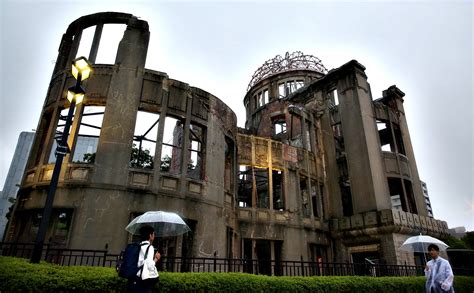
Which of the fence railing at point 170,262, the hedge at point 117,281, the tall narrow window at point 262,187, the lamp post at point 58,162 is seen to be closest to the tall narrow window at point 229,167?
the fence railing at point 170,262

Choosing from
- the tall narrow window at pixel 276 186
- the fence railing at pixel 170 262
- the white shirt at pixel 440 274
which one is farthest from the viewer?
Result: the tall narrow window at pixel 276 186

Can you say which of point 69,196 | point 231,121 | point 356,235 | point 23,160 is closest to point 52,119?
point 69,196

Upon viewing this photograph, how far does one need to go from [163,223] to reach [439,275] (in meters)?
6.99

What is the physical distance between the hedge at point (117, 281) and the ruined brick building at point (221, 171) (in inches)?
173

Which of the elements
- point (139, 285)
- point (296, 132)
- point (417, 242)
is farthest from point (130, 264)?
point (296, 132)

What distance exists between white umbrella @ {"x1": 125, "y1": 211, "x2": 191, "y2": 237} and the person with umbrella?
615cm

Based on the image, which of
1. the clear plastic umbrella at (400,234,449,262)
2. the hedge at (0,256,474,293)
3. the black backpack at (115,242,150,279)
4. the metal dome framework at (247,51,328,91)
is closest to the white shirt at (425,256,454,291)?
the hedge at (0,256,474,293)

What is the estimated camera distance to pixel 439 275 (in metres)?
6.43

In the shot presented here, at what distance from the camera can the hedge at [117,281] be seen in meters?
5.07

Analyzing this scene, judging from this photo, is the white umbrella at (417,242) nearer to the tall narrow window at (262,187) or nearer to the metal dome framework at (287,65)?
the tall narrow window at (262,187)

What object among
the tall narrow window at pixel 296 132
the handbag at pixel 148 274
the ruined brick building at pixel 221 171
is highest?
the tall narrow window at pixel 296 132

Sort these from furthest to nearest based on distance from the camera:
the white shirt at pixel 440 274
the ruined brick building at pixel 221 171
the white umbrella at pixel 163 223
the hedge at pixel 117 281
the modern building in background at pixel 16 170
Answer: the modern building in background at pixel 16 170 < the ruined brick building at pixel 221 171 < the white umbrella at pixel 163 223 < the white shirt at pixel 440 274 < the hedge at pixel 117 281

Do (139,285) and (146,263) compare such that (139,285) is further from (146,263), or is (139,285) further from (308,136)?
(308,136)

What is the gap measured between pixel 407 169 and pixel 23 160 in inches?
2911
